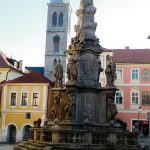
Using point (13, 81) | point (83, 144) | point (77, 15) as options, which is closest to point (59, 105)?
point (83, 144)

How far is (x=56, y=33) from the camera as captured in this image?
3177 inches

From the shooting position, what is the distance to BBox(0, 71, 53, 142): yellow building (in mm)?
42719

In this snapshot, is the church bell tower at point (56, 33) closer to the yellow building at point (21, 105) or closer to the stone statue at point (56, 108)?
the yellow building at point (21, 105)

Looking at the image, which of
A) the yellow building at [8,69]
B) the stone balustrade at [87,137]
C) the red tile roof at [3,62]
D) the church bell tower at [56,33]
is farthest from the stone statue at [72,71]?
the church bell tower at [56,33]

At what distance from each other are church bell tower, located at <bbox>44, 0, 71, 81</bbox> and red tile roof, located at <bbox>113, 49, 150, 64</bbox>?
1063 inches

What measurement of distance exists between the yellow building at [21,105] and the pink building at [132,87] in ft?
26.2

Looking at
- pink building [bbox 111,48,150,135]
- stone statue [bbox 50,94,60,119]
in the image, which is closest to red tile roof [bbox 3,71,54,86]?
pink building [bbox 111,48,150,135]

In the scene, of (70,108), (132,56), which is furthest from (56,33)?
(70,108)

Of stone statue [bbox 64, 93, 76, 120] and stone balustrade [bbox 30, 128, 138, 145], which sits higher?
stone statue [bbox 64, 93, 76, 120]

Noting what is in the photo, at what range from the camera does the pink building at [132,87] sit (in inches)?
1698

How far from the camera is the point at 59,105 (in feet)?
65.1

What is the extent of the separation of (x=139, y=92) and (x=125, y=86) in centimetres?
168

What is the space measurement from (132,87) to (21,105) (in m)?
12.5

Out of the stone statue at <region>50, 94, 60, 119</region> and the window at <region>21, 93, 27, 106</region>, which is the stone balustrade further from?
the window at <region>21, 93, 27, 106</region>
